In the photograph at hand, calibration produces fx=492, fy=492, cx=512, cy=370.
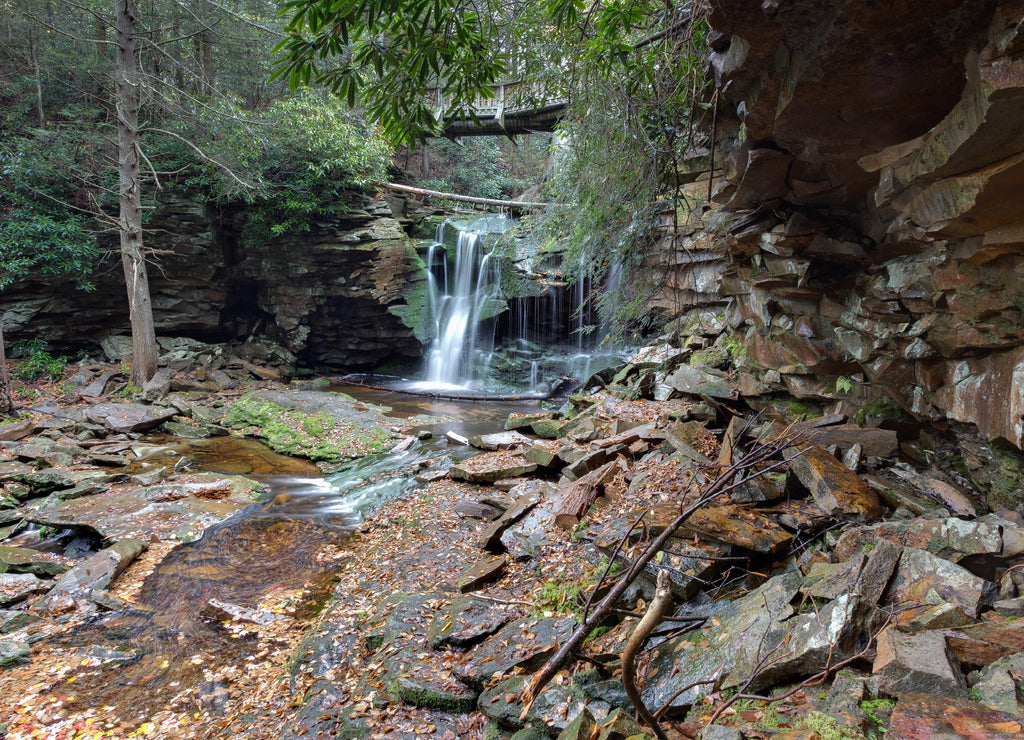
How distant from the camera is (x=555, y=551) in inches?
181

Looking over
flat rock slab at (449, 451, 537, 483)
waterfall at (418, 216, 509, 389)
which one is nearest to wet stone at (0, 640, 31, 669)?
flat rock slab at (449, 451, 537, 483)

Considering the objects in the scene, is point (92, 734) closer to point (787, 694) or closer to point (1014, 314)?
point (787, 694)

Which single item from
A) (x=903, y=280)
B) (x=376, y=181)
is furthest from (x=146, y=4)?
(x=903, y=280)

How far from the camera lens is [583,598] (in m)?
3.63

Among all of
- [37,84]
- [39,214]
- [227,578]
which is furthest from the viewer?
[37,84]

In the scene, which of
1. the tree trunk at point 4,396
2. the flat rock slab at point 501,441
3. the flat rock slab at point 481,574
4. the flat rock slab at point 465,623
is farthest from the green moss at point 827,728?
the tree trunk at point 4,396

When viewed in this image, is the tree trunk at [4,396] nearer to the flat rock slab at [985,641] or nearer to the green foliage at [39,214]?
the green foliage at [39,214]

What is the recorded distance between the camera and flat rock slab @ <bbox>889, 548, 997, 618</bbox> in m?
2.34

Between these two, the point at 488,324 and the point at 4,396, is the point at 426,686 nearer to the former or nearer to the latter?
the point at 4,396

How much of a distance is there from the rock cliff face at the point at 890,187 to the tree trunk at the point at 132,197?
13.1 meters

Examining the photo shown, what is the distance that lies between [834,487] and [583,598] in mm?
1969

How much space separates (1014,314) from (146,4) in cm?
2030

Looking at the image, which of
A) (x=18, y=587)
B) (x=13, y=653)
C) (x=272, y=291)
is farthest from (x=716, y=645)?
(x=272, y=291)

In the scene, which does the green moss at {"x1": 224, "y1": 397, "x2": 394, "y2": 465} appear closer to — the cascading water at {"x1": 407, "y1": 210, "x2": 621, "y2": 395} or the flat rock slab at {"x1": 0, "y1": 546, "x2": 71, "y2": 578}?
the flat rock slab at {"x1": 0, "y1": 546, "x2": 71, "y2": 578}
